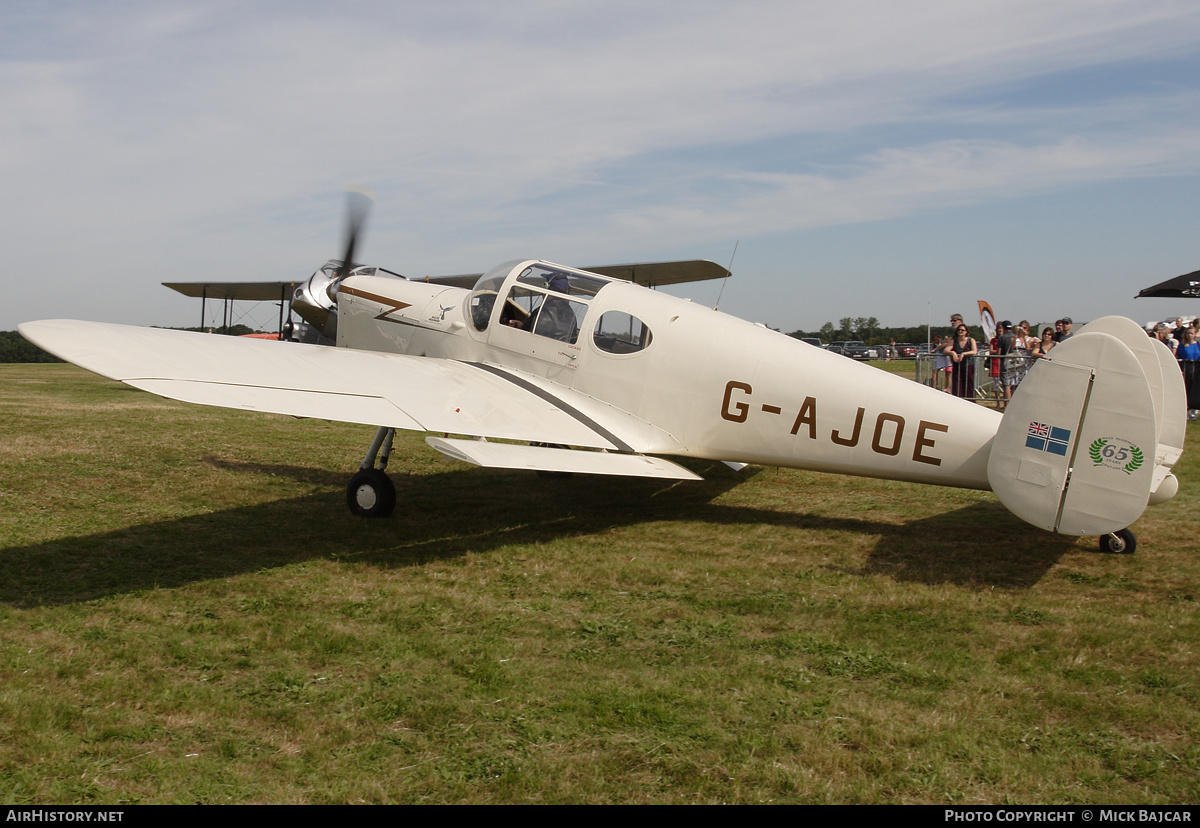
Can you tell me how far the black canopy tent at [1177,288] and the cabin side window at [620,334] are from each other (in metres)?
12.4

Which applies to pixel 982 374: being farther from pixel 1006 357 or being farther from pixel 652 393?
pixel 652 393

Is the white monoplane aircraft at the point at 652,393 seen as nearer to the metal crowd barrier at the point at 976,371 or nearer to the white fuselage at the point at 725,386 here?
the white fuselage at the point at 725,386

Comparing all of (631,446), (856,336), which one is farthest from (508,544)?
(856,336)

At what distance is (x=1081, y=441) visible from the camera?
5.16 metres

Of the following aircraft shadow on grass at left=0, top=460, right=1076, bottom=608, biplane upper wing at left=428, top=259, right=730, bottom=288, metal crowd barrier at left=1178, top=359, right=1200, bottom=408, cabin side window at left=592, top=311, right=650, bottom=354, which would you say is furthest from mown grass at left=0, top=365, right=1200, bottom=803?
biplane upper wing at left=428, top=259, right=730, bottom=288

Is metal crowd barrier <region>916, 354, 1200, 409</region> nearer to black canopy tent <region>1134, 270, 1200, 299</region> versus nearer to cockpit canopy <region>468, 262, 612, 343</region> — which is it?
black canopy tent <region>1134, 270, 1200, 299</region>

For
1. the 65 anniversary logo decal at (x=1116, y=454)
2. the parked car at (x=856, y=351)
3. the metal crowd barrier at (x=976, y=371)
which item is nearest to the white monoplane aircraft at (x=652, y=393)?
the 65 anniversary logo decal at (x=1116, y=454)

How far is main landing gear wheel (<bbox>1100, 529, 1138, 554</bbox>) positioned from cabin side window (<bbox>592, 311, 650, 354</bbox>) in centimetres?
396

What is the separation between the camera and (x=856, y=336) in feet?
366

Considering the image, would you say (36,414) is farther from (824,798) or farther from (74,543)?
(824,798)

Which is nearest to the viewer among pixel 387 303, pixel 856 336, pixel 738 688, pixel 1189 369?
pixel 738 688

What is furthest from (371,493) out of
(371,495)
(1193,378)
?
(1193,378)

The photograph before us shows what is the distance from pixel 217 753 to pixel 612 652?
1.93 metres

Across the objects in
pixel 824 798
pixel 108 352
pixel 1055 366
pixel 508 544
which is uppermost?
pixel 1055 366
